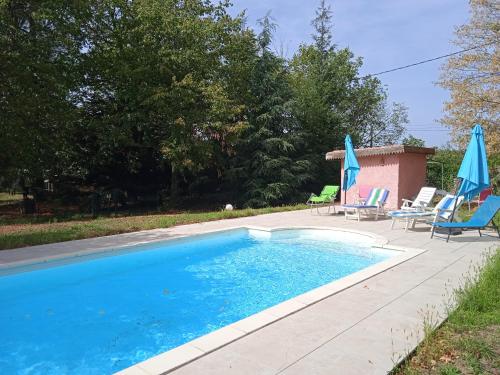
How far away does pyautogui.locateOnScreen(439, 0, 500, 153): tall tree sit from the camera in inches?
628

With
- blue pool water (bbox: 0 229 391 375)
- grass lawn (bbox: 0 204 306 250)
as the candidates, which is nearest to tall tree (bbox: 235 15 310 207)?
grass lawn (bbox: 0 204 306 250)

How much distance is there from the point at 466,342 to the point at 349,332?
3.19 ft

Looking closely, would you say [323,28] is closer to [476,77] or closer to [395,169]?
[476,77]

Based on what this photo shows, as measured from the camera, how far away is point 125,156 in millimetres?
19250

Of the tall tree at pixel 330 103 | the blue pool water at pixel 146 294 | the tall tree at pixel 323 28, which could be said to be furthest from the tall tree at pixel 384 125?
the blue pool water at pixel 146 294

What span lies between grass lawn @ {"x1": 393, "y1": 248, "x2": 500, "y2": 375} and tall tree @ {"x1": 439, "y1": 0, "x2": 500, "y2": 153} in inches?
540

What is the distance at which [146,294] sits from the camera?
626 cm

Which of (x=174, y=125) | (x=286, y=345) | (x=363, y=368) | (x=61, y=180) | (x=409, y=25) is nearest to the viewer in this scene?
(x=363, y=368)

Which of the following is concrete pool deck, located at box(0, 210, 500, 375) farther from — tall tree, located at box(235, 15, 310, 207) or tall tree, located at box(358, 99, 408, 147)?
tall tree, located at box(358, 99, 408, 147)

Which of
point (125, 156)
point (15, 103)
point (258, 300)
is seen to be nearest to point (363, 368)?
point (258, 300)

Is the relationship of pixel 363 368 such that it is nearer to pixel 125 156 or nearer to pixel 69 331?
pixel 69 331

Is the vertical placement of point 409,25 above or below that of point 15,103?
above

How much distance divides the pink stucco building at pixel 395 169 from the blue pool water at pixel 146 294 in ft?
16.4

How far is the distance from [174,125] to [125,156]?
13.3ft
